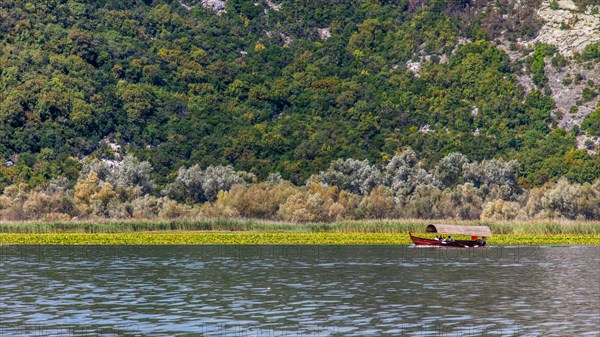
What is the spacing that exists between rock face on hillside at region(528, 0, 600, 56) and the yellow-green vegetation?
274 ft

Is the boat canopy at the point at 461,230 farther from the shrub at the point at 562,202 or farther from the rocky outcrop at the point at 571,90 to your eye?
the rocky outcrop at the point at 571,90

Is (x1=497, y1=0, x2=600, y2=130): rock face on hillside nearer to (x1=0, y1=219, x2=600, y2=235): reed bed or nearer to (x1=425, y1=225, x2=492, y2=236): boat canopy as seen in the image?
(x1=0, y1=219, x2=600, y2=235): reed bed

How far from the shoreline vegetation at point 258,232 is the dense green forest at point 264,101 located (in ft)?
143

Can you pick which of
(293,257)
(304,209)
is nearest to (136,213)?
(304,209)

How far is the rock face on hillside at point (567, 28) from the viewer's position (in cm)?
17875

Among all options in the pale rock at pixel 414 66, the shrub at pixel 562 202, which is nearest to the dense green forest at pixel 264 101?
the pale rock at pixel 414 66

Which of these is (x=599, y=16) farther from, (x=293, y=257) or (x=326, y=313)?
(x=326, y=313)

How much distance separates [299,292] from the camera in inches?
2303

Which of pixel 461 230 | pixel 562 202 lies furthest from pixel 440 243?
pixel 562 202

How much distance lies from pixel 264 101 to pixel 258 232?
272ft

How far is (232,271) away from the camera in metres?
70.8

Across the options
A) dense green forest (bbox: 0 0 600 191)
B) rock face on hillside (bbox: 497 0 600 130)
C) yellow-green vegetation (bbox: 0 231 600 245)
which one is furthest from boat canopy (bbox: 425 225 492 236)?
rock face on hillside (bbox: 497 0 600 130)

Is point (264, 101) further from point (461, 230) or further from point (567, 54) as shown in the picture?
point (461, 230)

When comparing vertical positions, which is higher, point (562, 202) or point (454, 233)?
point (562, 202)
